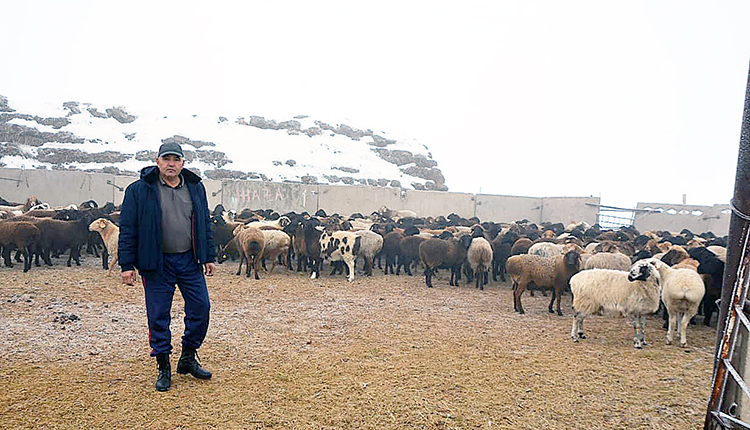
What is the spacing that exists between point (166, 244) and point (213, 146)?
50497mm

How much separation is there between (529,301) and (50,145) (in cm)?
5032

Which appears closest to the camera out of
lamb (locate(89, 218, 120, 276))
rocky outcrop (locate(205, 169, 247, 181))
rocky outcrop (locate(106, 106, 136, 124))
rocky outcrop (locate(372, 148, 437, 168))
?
lamb (locate(89, 218, 120, 276))

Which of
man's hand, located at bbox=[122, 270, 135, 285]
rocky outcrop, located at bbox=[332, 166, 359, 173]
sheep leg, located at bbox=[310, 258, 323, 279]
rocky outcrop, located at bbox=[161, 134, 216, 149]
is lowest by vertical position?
sheep leg, located at bbox=[310, 258, 323, 279]

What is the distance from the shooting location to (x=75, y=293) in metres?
8.51

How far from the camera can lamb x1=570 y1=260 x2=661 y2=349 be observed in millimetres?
6496

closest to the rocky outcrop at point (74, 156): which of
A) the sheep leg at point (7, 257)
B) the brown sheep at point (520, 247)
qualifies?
the sheep leg at point (7, 257)

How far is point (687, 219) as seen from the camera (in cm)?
2520

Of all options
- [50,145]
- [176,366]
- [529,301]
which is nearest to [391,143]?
[50,145]

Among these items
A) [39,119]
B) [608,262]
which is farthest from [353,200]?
[39,119]

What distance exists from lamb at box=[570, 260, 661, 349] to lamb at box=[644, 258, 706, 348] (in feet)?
0.74

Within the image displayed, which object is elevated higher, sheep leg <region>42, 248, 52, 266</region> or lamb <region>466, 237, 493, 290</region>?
lamb <region>466, 237, 493, 290</region>

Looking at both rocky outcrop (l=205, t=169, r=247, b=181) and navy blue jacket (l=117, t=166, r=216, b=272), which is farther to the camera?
rocky outcrop (l=205, t=169, r=247, b=181)

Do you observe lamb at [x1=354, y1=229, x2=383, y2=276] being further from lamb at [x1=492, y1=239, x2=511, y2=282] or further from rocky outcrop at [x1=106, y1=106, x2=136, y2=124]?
rocky outcrop at [x1=106, y1=106, x2=136, y2=124]

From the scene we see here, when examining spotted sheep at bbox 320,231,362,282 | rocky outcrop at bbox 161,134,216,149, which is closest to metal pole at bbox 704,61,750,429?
spotted sheep at bbox 320,231,362,282
